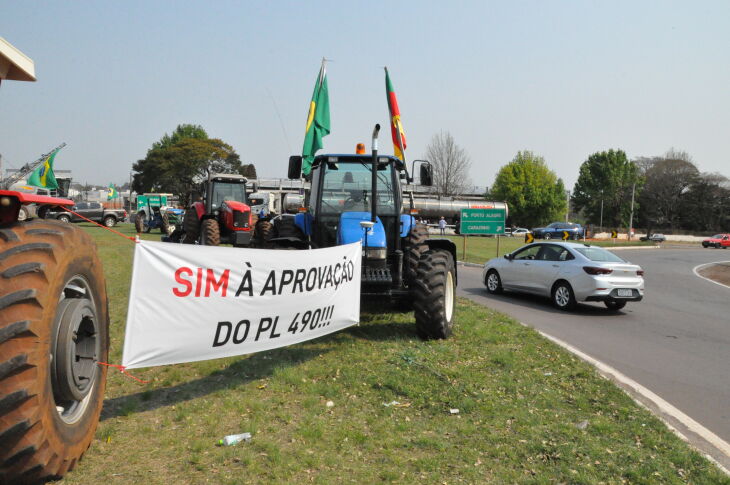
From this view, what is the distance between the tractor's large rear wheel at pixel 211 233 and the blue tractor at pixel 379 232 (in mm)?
7876

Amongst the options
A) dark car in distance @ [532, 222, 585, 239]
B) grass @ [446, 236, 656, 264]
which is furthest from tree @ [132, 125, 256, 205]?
dark car in distance @ [532, 222, 585, 239]

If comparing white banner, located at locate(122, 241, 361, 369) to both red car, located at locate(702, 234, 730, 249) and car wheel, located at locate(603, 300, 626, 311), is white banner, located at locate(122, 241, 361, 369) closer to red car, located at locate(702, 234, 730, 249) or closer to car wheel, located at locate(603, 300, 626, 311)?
car wheel, located at locate(603, 300, 626, 311)

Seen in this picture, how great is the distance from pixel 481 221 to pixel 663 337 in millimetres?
15468

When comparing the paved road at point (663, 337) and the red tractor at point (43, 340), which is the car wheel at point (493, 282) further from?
the red tractor at point (43, 340)

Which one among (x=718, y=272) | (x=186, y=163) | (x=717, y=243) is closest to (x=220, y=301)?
(x=718, y=272)

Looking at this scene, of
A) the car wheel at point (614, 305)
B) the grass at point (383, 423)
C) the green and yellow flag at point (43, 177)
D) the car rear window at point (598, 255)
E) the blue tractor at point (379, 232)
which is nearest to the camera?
the grass at point (383, 423)

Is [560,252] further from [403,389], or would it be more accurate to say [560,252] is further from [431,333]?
[403,389]

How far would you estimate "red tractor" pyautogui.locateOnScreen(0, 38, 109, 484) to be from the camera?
9.00ft

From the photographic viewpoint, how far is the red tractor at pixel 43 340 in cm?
274

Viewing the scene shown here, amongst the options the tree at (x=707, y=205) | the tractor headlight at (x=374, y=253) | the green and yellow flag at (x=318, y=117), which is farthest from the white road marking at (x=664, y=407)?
the tree at (x=707, y=205)

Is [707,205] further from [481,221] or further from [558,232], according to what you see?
[481,221]

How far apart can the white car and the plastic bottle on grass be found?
914 centimetres

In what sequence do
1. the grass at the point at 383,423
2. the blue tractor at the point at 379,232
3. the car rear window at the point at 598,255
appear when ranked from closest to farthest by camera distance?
the grass at the point at 383,423, the blue tractor at the point at 379,232, the car rear window at the point at 598,255

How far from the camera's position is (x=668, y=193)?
272 feet
